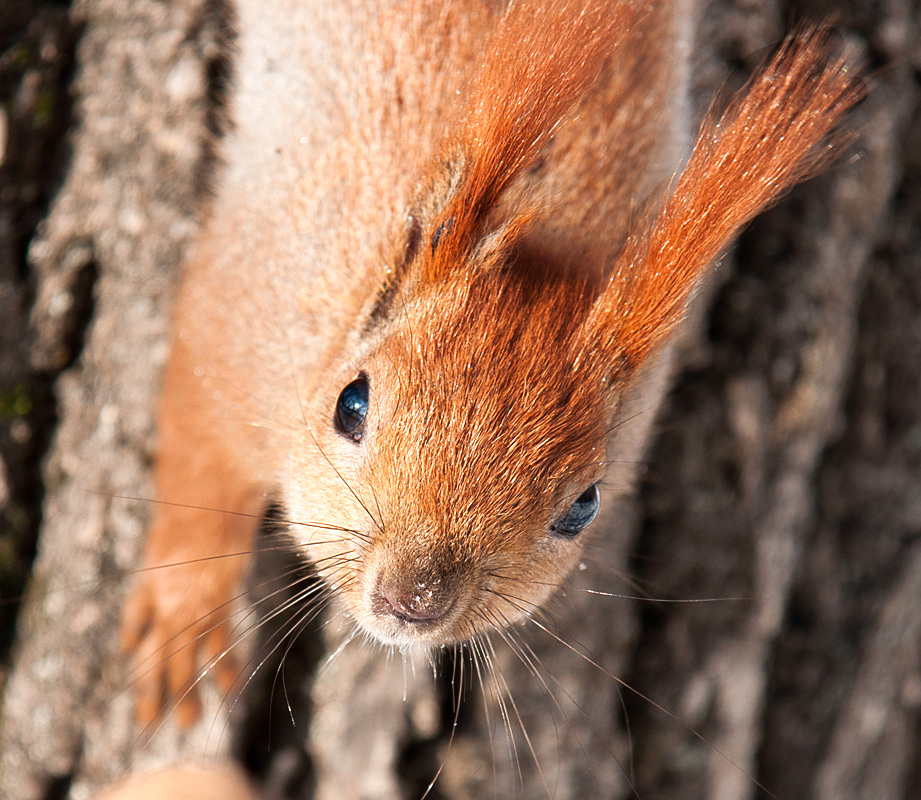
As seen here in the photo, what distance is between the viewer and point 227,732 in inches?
53.9

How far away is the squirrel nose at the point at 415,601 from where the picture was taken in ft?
2.70

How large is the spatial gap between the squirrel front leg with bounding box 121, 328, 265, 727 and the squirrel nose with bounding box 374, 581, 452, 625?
1.85ft

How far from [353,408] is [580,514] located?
31 cm

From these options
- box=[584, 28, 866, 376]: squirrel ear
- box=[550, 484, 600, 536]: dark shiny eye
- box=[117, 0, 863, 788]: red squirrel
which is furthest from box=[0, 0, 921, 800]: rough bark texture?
box=[584, 28, 866, 376]: squirrel ear

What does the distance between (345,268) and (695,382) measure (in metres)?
0.72

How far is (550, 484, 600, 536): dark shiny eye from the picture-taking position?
0.94 metres

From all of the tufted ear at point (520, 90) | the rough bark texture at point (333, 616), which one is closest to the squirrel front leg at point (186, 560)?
the rough bark texture at point (333, 616)

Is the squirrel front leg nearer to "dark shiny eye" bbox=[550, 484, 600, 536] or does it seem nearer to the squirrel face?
the squirrel face

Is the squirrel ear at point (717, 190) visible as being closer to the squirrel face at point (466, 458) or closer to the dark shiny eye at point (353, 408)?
the squirrel face at point (466, 458)

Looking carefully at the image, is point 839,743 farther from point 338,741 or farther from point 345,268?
point 345,268

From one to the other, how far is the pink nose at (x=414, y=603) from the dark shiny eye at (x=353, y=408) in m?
0.20

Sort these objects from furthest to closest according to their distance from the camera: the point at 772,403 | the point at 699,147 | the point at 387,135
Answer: the point at 772,403 → the point at 387,135 → the point at 699,147

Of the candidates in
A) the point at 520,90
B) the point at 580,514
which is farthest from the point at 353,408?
the point at 520,90

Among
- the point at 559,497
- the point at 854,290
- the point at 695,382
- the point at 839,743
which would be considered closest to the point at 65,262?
the point at 559,497
